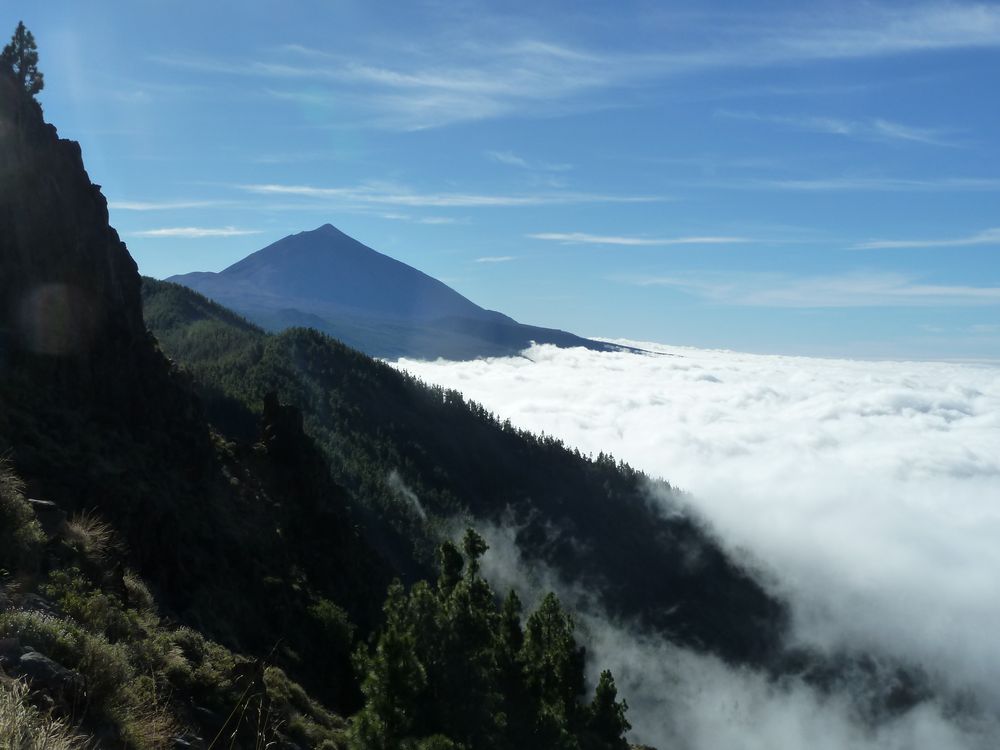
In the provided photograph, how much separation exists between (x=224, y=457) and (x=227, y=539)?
1361 cm

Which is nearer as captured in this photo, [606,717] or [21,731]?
[21,731]

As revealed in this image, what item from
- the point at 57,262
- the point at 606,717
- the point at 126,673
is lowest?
the point at 606,717

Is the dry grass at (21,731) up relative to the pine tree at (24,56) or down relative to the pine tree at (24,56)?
down

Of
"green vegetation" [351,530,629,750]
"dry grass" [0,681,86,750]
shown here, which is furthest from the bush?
"green vegetation" [351,530,629,750]

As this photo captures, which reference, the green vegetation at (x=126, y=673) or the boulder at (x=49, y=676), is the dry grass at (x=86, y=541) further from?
the boulder at (x=49, y=676)

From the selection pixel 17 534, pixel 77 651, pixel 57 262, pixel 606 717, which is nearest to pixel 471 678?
pixel 17 534

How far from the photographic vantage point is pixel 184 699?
1401cm

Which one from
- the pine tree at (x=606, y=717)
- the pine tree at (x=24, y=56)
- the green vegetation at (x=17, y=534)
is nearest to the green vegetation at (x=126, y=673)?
the green vegetation at (x=17, y=534)

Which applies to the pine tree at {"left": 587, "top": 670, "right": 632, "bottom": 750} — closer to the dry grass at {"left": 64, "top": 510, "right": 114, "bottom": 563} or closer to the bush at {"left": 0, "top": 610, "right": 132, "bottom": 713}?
the dry grass at {"left": 64, "top": 510, "right": 114, "bottom": 563}

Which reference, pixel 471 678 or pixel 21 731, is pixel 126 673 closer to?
pixel 21 731

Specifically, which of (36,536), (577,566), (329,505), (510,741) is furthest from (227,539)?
(577,566)

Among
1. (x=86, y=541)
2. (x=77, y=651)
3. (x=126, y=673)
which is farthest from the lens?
(x=86, y=541)

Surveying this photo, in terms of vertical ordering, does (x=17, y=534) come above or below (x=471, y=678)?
above

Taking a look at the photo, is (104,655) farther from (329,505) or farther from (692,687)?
(692,687)
